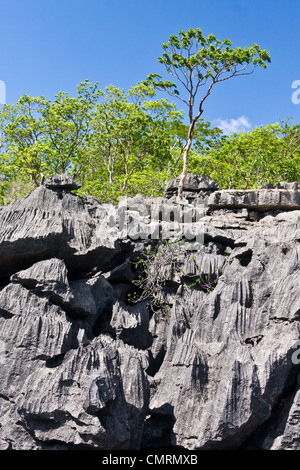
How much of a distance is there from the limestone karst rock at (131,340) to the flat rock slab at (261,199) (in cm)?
316

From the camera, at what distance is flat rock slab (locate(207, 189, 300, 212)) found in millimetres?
17109

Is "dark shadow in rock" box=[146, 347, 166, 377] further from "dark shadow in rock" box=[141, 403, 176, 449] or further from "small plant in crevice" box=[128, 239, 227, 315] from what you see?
"dark shadow in rock" box=[141, 403, 176, 449]

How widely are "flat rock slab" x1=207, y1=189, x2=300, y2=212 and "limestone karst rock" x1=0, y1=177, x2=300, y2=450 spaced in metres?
3.16

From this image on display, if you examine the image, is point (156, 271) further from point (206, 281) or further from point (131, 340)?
point (131, 340)

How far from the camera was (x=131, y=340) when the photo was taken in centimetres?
1265

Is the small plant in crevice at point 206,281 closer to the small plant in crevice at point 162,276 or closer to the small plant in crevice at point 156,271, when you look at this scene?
the small plant in crevice at point 162,276

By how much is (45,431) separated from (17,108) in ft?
84.9

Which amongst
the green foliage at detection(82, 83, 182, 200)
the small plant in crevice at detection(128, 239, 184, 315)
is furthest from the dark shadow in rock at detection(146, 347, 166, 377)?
the green foliage at detection(82, 83, 182, 200)

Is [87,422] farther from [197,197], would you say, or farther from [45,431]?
[197,197]

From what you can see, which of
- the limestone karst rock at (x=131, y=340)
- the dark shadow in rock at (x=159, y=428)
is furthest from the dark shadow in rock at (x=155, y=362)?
the dark shadow in rock at (x=159, y=428)

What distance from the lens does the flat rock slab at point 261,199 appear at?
1711 centimetres

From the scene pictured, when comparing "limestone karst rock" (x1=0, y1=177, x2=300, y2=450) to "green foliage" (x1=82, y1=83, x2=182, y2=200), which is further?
"green foliage" (x1=82, y1=83, x2=182, y2=200)

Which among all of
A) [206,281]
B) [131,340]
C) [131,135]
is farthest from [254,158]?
[131,340]

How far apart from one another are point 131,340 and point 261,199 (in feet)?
26.0
